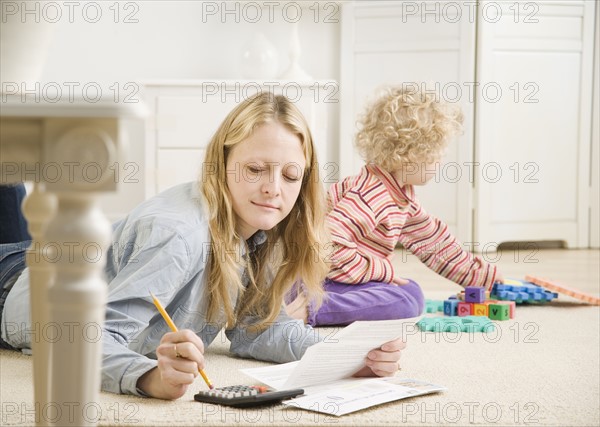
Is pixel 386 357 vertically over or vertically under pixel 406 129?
under

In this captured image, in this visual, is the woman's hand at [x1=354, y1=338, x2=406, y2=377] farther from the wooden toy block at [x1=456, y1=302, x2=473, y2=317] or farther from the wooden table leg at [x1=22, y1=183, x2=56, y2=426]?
the wooden toy block at [x1=456, y1=302, x2=473, y2=317]

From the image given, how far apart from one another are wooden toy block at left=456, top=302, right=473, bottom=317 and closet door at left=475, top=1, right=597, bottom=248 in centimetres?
136

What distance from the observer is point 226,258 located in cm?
137

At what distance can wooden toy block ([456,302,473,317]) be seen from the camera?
6.53ft

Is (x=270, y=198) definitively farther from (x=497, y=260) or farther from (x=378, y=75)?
(x=378, y=75)

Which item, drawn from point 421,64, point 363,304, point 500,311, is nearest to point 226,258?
point 363,304

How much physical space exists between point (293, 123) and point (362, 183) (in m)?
0.64

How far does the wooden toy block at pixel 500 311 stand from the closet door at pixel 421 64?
1391mm

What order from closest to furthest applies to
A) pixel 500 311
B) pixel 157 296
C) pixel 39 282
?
pixel 39 282 < pixel 157 296 < pixel 500 311

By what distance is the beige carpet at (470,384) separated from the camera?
44.8 inches

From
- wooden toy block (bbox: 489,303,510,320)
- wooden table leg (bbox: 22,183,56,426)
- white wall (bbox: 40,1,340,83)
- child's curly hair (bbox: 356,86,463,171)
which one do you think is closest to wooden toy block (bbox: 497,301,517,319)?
wooden toy block (bbox: 489,303,510,320)

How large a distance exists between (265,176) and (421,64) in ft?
6.89

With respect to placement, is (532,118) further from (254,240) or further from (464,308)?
(254,240)

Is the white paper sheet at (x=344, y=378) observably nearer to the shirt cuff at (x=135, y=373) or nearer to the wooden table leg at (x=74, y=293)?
the shirt cuff at (x=135, y=373)
